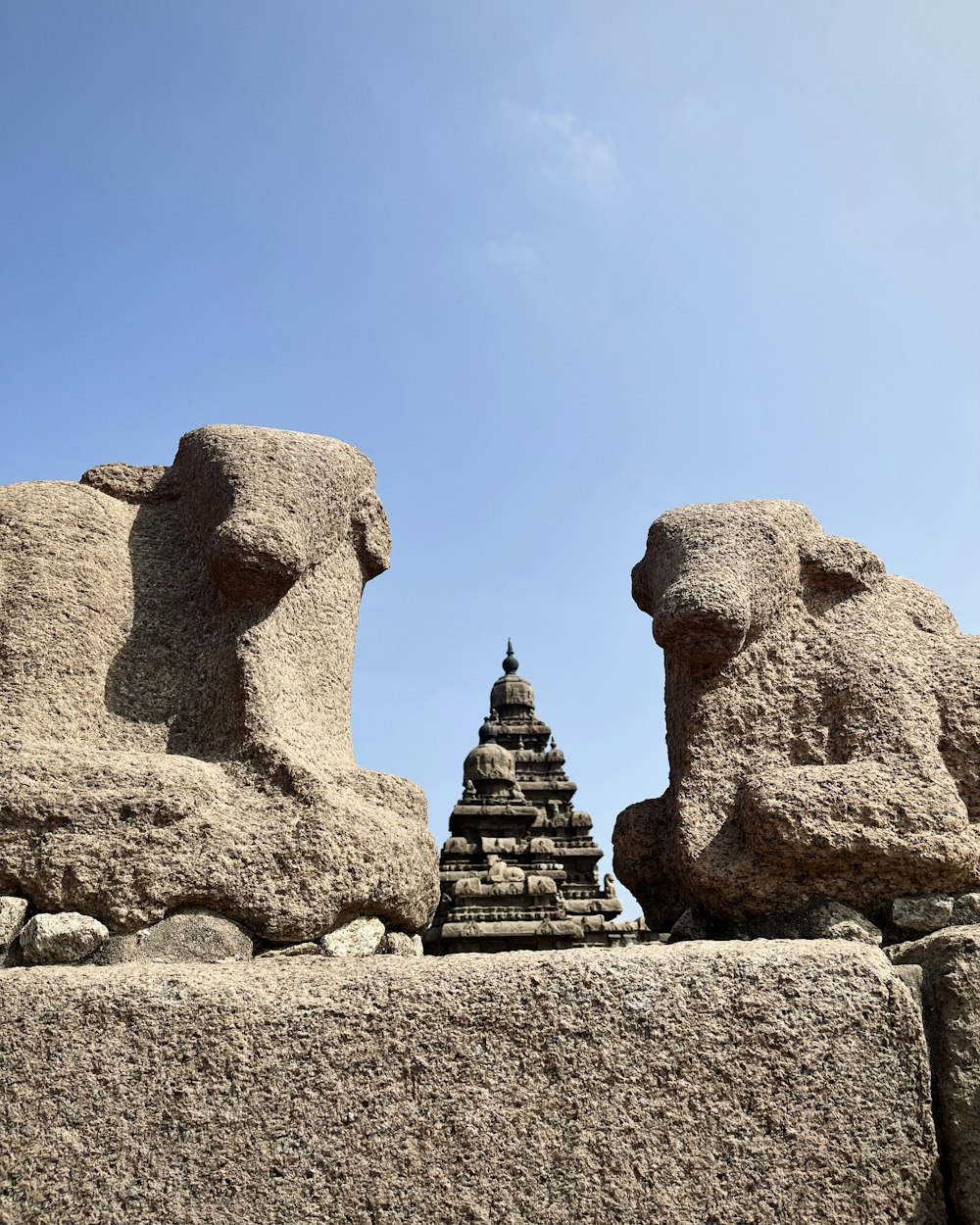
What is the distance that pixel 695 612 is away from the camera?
143 inches

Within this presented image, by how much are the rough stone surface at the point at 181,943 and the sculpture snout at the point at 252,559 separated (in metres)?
1.12

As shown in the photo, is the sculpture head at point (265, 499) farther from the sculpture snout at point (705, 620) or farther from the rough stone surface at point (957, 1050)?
the rough stone surface at point (957, 1050)

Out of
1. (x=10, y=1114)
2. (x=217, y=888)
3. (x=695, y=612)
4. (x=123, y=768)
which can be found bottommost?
(x=10, y=1114)

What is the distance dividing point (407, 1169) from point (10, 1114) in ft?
2.82

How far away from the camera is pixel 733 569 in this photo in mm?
3793

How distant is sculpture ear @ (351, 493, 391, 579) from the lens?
4203 mm

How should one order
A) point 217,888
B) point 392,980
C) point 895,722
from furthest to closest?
point 895,722, point 217,888, point 392,980

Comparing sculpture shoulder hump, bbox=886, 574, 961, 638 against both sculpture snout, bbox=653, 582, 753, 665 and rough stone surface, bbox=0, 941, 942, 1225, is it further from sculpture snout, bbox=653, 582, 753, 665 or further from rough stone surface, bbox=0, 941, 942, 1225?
A: rough stone surface, bbox=0, 941, 942, 1225

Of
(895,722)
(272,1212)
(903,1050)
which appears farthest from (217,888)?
(895,722)

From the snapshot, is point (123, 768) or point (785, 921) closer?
point (123, 768)

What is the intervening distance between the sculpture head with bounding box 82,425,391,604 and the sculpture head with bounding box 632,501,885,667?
117cm

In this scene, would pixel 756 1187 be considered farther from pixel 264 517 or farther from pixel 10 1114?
pixel 264 517

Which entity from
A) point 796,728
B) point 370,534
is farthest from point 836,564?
point 370,534

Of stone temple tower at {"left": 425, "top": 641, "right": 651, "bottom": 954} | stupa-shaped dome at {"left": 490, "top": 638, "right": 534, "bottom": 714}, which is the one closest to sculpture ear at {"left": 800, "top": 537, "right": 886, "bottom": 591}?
stone temple tower at {"left": 425, "top": 641, "right": 651, "bottom": 954}
